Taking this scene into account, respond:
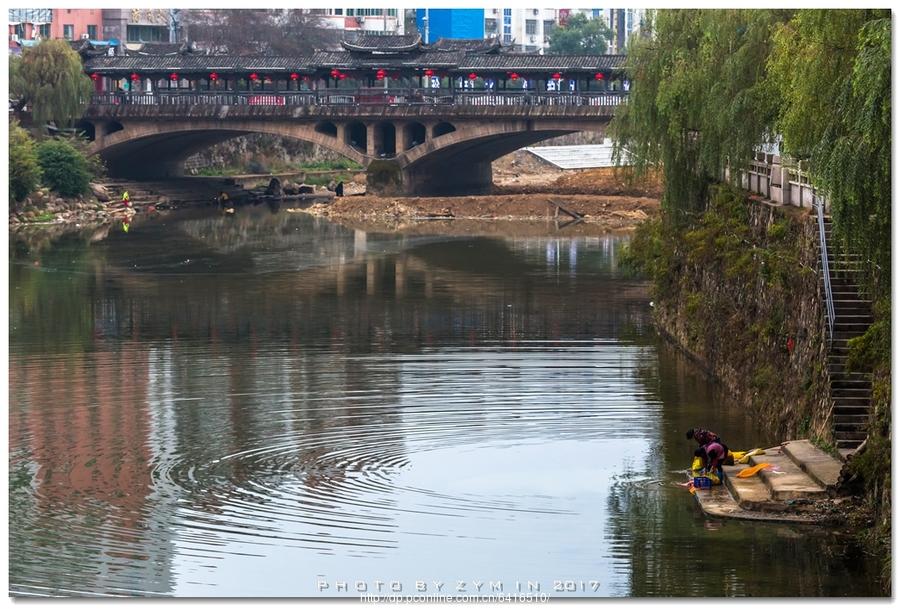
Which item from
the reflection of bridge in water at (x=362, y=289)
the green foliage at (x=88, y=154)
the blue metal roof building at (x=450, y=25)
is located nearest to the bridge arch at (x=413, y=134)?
the green foliage at (x=88, y=154)

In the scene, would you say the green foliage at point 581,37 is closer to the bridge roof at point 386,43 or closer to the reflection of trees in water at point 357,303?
the bridge roof at point 386,43

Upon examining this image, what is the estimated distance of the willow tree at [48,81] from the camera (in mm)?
96062

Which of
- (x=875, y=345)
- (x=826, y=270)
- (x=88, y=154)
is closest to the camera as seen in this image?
(x=875, y=345)

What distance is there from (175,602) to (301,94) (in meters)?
82.9

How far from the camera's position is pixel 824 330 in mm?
28438

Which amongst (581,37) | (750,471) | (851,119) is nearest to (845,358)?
(750,471)

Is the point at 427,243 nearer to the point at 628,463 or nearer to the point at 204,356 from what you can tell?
the point at 204,356

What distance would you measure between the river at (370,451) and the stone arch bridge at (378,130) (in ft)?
132

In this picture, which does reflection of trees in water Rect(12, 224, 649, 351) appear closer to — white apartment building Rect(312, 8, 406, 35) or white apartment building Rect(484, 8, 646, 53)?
white apartment building Rect(312, 8, 406, 35)

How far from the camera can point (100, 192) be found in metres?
95.6

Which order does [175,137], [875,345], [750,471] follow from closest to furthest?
1. [875,345]
2. [750,471]
3. [175,137]

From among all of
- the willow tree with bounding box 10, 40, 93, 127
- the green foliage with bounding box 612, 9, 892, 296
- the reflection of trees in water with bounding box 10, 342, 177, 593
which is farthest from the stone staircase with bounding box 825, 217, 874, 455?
the willow tree with bounding box 10, 40, 93, 127

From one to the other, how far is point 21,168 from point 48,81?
624 inches

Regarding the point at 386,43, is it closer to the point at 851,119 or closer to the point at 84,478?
the point at 84,478
